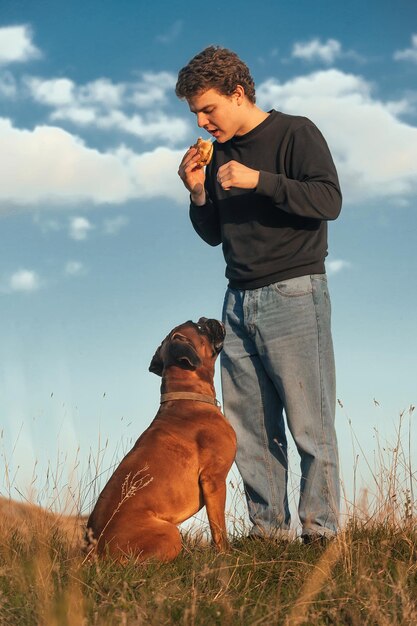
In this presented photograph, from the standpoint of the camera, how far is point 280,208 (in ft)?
18.8

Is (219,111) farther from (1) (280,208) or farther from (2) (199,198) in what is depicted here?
(1) (280,208)

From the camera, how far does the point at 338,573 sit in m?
5.15

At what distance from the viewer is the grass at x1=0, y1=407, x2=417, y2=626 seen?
404 centimetres

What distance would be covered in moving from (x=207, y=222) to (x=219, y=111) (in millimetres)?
948

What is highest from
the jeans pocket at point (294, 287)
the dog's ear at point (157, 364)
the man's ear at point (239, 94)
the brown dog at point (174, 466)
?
the man's ear at point (239, 94)

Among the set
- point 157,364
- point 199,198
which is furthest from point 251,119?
point 157,364

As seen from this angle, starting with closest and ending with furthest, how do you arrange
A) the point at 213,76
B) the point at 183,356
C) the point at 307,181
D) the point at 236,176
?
the point at 236,176 → the point at 183,356 → the point at 307,181 → the point at 213,76

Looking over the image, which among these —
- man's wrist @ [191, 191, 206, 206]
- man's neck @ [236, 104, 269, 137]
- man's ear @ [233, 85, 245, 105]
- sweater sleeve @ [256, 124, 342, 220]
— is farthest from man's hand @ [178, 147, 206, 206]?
sweater sleeve @ [256, 124, 342, 220]

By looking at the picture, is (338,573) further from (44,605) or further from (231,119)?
(231,119)

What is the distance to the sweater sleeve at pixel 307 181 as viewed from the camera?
5.59 m

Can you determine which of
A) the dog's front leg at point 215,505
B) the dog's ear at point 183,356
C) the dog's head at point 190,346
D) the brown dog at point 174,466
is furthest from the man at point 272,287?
the dog's front leg at point 215,505

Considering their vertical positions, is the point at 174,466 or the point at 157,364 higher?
the point at 157,364

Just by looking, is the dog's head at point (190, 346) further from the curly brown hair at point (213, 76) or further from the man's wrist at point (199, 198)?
the curly brown hair at point (213, 76)

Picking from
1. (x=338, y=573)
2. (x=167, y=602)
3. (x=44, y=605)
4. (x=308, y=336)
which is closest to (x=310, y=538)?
(x=338, y=573)
